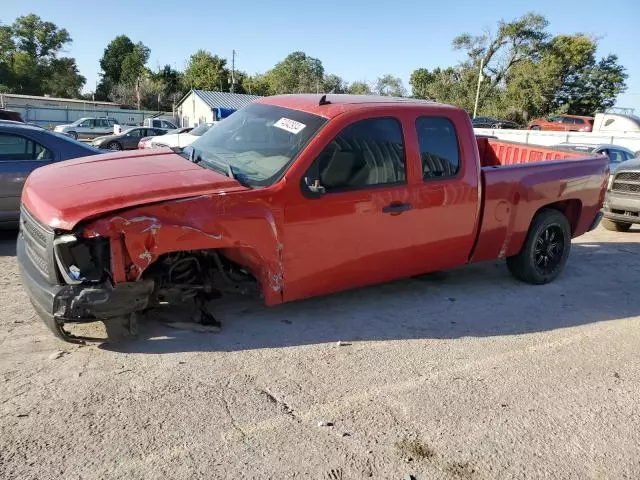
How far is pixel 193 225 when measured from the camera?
3.64 m

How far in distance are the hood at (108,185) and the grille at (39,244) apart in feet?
0.27

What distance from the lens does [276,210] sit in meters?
3.97

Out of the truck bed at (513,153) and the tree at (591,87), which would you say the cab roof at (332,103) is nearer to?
the truck bed at (513,153)

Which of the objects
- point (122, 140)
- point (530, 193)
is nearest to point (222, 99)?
point (122, 140)

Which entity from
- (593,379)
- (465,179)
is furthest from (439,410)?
(465,179)

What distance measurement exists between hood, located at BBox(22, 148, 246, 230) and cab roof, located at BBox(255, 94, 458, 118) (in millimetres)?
1043

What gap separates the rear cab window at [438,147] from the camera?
15.7 feet

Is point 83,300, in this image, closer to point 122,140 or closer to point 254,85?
point 122,140

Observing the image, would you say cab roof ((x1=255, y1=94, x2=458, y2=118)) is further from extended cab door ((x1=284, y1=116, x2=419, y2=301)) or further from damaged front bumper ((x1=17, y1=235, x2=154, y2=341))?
damaged front bumper ((x1=17, y1=235, x2=154, y2=341))

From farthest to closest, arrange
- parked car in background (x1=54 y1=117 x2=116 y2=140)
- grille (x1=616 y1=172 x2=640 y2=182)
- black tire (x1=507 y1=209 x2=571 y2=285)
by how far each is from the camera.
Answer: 1. parked car in background (x1=54 y1=117 x2=116 y2=140)
2. grille (x1=616 y1=172 x2=640 y2=182)
3. black tire (x1=507 y1=209 x2=571 y2=285)

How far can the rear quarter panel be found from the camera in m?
5.32

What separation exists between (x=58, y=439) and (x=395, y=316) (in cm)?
289

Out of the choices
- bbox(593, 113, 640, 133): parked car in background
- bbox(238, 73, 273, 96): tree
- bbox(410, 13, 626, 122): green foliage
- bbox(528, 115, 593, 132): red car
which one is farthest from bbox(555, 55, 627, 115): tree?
bbox(238, 73, 273, 96): tree

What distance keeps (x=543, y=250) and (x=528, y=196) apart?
83 centimetres
